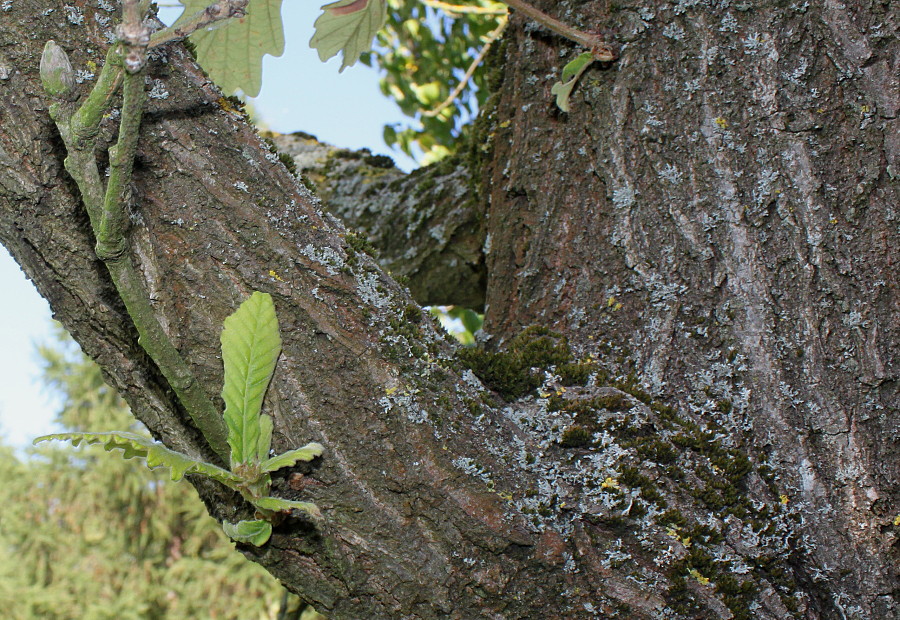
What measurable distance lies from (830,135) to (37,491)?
19.3ft

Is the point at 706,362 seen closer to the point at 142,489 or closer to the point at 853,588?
the point at 853,588

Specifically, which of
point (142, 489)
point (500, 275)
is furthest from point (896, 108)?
point (142, 489)

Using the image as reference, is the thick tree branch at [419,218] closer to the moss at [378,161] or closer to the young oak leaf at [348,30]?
the moss at [378,161]

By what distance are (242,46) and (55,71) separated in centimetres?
41

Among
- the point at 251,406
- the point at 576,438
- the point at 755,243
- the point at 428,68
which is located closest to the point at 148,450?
the point at 251,406

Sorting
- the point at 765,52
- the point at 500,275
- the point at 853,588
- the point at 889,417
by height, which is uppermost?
the point at 765,52

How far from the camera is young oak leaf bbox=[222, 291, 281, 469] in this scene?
662mm

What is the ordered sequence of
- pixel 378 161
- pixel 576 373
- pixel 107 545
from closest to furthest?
pixel 576 373
pixel 378 161
pixel 107 545

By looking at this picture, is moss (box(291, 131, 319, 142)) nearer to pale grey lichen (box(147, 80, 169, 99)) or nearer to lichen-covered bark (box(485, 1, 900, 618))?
lichen-covered bark (box(485, 1, 900, 618))

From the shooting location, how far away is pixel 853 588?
31.3 inches

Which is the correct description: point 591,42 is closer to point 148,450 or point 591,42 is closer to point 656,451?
point 656,451

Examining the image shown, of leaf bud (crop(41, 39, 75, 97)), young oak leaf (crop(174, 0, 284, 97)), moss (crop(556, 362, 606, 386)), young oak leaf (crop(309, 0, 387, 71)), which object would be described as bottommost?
moss (crop(556, 362, 606, 386))

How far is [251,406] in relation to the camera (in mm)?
668

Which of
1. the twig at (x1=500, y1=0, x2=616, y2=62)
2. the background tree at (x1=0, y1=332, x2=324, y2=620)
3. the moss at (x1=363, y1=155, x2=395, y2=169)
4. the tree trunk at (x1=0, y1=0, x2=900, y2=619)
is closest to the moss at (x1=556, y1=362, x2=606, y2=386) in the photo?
the tree trunk at (x1=0, y1=0, x2=900, y2=619)
